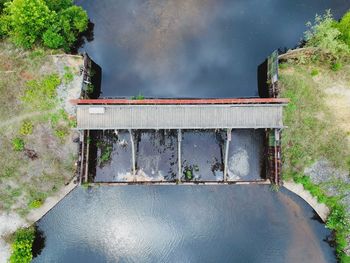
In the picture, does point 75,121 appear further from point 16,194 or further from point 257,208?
point 257,208

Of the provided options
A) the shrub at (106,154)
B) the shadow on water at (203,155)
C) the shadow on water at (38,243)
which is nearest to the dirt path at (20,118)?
the shrub at (106,154)

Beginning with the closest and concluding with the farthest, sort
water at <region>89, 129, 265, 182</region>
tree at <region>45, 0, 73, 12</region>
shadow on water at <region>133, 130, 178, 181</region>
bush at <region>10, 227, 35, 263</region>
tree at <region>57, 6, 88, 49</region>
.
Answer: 1. tree at <region>57, 6, 88, 49</region>
2. tree at <region>45, 0, 73, 12</region>
3. bush at <region>10, 227, 35, 263</region>
4. water at <region>89, 129, 265, 182</region>
5. shadow on water at <region>133, 130, 178, 181</region>

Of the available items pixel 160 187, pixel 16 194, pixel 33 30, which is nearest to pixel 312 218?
pixel 160 187

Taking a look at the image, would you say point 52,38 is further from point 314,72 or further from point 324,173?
point 324,173

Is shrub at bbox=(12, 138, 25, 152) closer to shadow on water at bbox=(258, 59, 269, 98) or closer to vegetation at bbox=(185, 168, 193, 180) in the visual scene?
vegetation at bbox=(185, 168, 193, 180)

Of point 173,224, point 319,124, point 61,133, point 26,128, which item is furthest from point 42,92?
point 319,124

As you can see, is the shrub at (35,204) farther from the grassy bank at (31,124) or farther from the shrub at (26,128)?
the shrub at (26,128)

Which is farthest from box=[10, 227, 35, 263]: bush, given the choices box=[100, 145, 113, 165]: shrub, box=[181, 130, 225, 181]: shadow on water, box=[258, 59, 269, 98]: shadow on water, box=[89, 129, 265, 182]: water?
box=[258, 59, 269, 98]: shadow on water
